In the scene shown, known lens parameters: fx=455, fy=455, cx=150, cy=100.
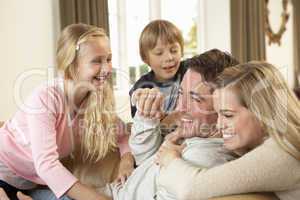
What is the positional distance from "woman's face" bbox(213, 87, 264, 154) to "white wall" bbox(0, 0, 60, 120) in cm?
205

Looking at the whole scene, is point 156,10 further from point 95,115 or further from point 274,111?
point 274,111

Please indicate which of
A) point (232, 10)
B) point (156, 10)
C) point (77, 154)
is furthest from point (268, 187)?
point (232, 10)

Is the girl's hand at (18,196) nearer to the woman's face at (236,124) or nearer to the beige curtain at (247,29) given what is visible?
Answer: the woman's face at (236,124)

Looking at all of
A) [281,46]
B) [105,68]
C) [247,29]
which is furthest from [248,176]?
[281,46]

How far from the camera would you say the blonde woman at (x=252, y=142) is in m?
1.12

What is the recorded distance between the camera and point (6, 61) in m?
2.97

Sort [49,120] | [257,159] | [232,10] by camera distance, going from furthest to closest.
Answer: [232,10], [49,120], [257,159]

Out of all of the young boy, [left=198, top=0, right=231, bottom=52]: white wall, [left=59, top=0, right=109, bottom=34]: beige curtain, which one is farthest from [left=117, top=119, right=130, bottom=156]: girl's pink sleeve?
[left=198, top=0, right=231, bottom=52]: white wall

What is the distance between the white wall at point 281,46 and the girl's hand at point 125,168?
13.8 feet

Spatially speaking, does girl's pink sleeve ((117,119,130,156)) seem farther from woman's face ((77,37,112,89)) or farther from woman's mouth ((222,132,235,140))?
woman's mouth ((222,132,235,140))

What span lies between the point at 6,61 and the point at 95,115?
1355mm

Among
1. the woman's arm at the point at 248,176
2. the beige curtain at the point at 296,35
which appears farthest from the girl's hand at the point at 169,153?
the beige curtain at the point at 296,35

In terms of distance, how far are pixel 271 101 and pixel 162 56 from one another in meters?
1.43

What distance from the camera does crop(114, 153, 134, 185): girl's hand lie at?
1.73 m
